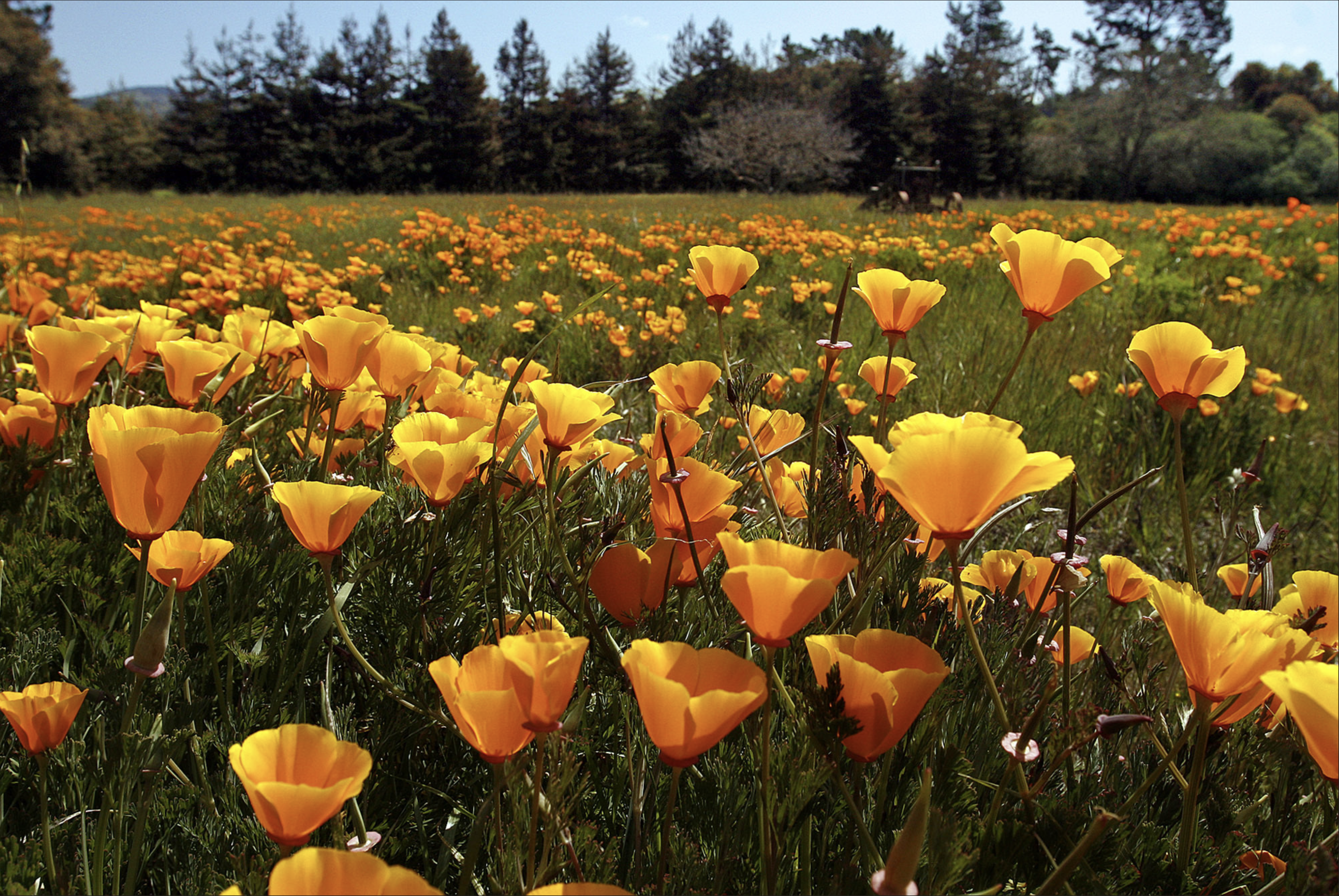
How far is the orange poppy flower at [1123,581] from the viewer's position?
0.96m

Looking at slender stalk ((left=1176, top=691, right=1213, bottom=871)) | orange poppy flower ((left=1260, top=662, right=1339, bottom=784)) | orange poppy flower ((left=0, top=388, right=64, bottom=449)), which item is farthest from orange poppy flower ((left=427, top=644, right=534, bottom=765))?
orange poppy flower ((left=0, top=388, right=64, bottom=449))

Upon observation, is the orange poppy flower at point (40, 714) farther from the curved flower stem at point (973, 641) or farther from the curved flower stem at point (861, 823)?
the curved flower stem at point (973, 641)

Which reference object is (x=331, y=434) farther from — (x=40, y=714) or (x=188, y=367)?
(x=40, y=714)

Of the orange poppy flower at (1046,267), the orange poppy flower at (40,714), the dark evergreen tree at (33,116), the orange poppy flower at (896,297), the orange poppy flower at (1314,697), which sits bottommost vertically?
the orange poppy flower at (40,714)

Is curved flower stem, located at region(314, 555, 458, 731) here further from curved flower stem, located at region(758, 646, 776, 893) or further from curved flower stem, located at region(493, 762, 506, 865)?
curved flower stem, located at region(758, 646, 776, 893)

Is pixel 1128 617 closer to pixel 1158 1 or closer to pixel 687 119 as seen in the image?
pixel 687 119

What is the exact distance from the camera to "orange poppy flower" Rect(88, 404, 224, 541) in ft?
2.19

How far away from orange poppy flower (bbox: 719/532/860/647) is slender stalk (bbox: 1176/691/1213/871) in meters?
0.36

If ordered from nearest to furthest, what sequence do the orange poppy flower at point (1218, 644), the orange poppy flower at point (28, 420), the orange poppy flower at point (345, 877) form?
the orange poppy flower at point (345, 877), the orange poppy flower at point (1218, 644), the orange poppy flower at point (28, 420)

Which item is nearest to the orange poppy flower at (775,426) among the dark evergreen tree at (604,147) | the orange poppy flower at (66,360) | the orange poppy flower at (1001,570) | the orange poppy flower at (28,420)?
the orange poppy flower at (1001,570)

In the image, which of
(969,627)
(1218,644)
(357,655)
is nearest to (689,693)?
(969,627)

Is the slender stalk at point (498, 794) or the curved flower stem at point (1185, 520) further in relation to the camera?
the curved flower stem at point (1185, 520)

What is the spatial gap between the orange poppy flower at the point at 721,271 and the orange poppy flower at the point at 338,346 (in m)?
0.44

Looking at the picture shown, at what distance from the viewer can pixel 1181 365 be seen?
0.81m
